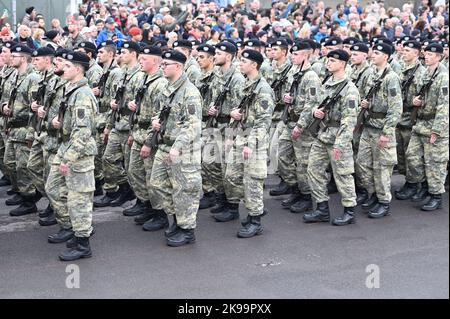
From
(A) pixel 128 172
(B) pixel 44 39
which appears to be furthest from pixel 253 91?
(B) pixel 44 39

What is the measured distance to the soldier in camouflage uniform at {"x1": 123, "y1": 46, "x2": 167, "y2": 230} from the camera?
7820 mm

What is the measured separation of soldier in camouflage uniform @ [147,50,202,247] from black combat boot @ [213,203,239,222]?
894 mm

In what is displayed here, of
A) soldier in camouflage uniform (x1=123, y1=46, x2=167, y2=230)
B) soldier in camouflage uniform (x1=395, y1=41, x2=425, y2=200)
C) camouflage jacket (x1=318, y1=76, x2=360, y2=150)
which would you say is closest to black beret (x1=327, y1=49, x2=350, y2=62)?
camouflage jacket (x1=318, y1=76, x2=360, y2=150)

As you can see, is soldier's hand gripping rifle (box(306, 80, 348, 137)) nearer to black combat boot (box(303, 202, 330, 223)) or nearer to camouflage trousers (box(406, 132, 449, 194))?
black combat boot (box(303, 202, 330, 223))

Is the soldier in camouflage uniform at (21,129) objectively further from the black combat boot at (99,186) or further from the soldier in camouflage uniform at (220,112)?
the soldier in camouflage uniform at (220,112)

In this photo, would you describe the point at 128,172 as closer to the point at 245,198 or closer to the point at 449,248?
the point at 245,198

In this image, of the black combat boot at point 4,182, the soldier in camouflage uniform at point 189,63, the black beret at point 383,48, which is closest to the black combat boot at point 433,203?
the black beret at point 383,48

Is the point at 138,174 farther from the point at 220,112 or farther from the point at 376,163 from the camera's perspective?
the point at 376,163

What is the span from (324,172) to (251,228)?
115cm

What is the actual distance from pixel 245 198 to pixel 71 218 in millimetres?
1928

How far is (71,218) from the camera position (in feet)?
22.6

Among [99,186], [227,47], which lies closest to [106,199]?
[99,186]

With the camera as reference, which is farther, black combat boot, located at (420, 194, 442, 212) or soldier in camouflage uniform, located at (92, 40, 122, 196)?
soldier in camouflage uniform, located at (92, 40, 122, 196)

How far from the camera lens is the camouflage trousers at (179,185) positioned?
7270 millimetres
